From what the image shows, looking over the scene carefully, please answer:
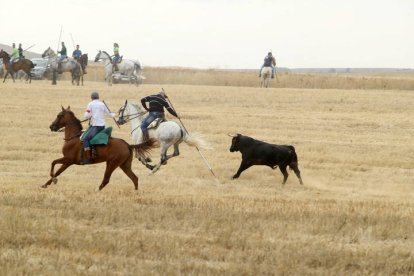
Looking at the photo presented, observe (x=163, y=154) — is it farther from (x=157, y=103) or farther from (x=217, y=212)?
(x=217, y=212)

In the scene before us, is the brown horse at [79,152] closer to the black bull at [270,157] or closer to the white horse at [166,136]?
the white horse at [166,136]

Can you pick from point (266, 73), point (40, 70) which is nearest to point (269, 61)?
point (266, 73)

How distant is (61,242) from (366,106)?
3020cm

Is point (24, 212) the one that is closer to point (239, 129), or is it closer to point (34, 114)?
point (239, 129)

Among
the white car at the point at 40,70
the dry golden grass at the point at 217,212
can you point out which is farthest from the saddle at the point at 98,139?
the white car at the point at 40,70

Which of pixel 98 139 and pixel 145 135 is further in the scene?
pixel 145 135

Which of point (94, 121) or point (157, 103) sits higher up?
point (157, 103)

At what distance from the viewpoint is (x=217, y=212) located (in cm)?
1222

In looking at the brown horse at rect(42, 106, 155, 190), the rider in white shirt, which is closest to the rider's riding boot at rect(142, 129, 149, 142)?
the brown horse at rect(42, 106, 155, 190)

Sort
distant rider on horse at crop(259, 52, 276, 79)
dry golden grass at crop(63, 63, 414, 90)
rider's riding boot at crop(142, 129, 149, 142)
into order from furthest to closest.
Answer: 1. dry golden grass at crop(63, 63, 414, 90)
2. distant rider on horse at crop(259, 52, 276, 79)
3. rider's riding boot at crop(142, 129, 149, 142)

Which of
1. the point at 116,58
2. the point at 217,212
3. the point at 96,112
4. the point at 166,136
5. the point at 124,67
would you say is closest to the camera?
the point at 217,212

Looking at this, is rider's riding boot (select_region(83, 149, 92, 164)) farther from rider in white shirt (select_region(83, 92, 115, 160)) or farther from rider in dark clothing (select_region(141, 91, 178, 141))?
rider in dark clothing (select_region(141, 91, 178, 141))

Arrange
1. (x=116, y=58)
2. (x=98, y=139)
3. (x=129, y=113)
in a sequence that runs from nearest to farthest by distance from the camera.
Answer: (x=98, y=139) < (x=129, y=113) < (x=116, y=58)

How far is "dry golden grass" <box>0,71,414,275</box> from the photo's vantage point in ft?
30.2
